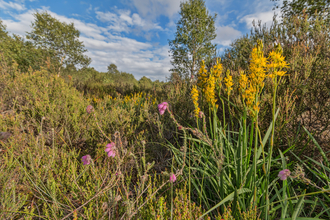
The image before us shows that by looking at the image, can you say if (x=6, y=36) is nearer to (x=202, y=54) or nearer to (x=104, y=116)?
(x=202, y=54)

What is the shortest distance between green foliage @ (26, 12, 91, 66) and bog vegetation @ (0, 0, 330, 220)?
1919 centimetres

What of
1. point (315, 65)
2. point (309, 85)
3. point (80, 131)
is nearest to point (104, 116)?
point (80, 131)

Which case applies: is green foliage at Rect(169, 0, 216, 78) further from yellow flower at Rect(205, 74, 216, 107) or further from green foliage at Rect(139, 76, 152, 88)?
yellow flower at Rect(205, 74, 216, 107)

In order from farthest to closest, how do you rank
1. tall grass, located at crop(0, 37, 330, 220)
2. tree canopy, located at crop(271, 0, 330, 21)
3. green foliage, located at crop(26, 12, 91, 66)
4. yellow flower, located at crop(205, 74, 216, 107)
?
1. green foliage, located at crop(26, 12, 91, 66)
2. tree canopy, located at crop(271, 0, 330, 21)
3. yellow flower, located at crop(205, 74, 216, 107)
4. tall grass, located at crop(0, 37, 330, 220)

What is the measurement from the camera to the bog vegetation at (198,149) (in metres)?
1.10

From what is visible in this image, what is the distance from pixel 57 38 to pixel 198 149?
2419cm

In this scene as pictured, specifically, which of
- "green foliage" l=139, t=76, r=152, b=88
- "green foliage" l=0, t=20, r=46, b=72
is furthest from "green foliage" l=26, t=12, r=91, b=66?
"green foliage" l=139, t=76, r=152, b=88

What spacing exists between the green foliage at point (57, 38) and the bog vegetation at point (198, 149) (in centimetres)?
1919

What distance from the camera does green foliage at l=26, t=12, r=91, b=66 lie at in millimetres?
17859

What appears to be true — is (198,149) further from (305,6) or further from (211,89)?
(305,6)

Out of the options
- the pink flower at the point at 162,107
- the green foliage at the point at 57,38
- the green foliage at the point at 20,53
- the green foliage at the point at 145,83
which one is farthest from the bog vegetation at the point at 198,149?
the green foliage at the point at 57,38

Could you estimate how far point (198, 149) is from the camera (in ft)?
5.42

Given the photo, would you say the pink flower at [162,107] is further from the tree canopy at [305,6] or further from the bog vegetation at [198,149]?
the tree canopy at [305,6]

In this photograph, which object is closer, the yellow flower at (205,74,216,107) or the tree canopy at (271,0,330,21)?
the yellow flower at (205,74,216,107)
